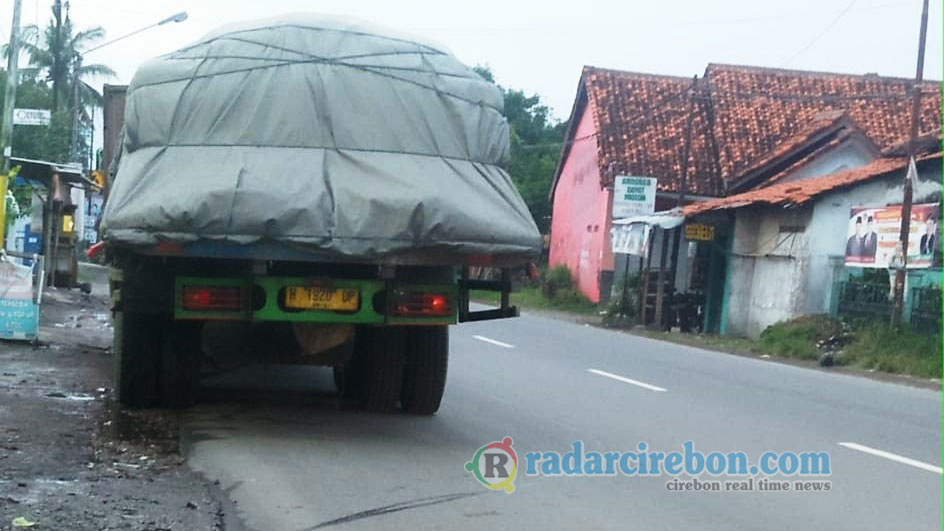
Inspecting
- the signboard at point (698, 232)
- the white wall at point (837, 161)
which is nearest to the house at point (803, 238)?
the signboard at point (698, 232)

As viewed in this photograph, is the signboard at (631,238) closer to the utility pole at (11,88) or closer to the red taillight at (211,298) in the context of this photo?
the utility pole at (11,88)

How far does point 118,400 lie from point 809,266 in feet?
61.8

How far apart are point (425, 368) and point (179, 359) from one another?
1766 millimetres

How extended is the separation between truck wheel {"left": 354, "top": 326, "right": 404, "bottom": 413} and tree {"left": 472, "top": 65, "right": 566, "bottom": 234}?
125 ft

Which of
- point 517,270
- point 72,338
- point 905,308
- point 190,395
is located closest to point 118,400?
Answer: point 190,395

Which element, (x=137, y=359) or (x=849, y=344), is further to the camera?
(x=849, y=344)

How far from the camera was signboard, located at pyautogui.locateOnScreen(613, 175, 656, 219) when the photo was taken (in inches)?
1380

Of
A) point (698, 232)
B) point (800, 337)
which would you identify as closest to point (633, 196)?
point (698, 232)

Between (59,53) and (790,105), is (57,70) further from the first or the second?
(790,105)

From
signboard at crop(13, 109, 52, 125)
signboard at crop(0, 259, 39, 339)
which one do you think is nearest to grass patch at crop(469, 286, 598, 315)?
signboard at crop(13, 109, 52, 125)

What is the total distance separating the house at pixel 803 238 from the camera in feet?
74.6

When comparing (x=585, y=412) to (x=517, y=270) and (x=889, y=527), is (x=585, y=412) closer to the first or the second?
(x=517, y=270)

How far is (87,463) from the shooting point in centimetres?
728

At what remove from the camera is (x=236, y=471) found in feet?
23.8
